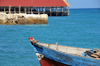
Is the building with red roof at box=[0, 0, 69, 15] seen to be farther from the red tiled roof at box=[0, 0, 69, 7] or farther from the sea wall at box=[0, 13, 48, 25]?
the sea wall at box=[0, 13, 48, 25]

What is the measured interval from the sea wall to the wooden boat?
30.5 m

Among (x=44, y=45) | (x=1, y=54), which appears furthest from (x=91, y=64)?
(x=1, y=54)

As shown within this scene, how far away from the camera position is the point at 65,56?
14398mm

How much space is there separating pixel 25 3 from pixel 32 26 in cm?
2265

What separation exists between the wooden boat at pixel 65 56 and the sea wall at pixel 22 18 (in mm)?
30464

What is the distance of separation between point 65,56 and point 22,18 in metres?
33.2

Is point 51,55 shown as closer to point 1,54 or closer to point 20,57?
point 20,57

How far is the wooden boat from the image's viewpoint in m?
13.7

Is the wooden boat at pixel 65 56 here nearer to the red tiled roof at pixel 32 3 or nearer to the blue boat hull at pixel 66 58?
the blue boat hull at pixel 66 58

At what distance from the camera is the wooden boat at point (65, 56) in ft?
44.8

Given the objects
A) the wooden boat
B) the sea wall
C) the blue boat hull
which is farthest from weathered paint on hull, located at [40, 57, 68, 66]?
the sea wall

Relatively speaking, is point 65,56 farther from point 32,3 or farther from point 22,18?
point 32,3

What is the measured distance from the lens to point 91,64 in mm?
13508

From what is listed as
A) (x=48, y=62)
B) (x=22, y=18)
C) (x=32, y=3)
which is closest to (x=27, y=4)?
(x=32, y=3)
